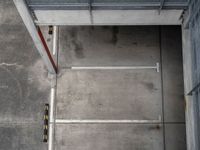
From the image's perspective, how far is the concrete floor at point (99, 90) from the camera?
8.68 meters

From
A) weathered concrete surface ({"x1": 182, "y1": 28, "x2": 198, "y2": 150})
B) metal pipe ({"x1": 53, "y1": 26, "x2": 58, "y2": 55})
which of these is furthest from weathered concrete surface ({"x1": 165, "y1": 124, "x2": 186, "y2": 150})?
metal pipe ({"x1": 53, "y1": 26, "x2": 58, "y2": 55})

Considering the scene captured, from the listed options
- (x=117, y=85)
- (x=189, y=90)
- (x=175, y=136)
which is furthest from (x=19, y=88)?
(x=189, y=90)

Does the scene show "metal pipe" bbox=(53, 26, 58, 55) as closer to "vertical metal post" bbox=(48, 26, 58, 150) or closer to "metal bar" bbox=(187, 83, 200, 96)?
"vertical metal post" bbox=(48, 26, 58, 150)

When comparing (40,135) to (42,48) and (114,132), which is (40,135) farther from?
(42,48)

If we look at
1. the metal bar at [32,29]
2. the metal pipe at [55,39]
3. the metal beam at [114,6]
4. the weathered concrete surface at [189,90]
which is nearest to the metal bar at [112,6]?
the metal beam at [114,6]

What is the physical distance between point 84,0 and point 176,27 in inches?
165

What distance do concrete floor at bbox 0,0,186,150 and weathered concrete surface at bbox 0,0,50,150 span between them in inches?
1.2

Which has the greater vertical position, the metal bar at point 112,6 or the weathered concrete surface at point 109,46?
the metal bar at point 112,6

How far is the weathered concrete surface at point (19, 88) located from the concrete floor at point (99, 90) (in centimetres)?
3

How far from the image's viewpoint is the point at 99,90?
905 cm

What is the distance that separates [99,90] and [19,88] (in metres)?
2.75

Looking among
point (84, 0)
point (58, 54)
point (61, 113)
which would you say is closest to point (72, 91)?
point (61, 113)

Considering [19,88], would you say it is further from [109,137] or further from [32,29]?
[109,137]

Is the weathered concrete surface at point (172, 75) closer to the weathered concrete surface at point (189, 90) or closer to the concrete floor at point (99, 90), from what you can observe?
the concrete floor at point (99, 90)
